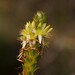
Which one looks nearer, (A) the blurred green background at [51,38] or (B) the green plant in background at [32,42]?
(B) the green plant in background at [32,42]

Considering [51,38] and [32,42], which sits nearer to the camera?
[32,42]

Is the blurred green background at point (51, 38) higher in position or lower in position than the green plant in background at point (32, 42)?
higher

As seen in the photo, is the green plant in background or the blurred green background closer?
the green plant in background

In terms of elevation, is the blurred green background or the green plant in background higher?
the blurred green background

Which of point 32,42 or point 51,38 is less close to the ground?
point 51,38
